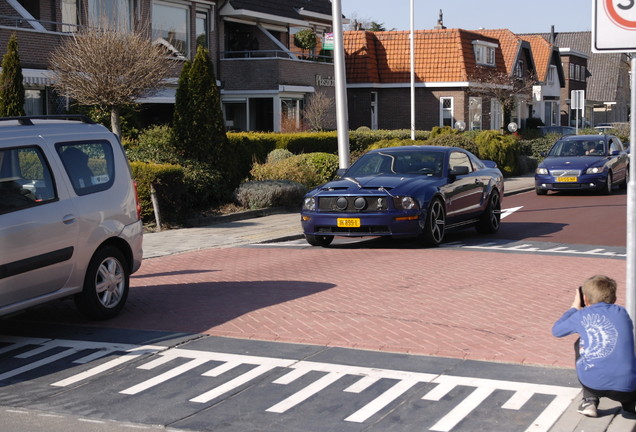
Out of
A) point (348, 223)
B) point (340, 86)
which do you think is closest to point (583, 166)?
point (340, 86)

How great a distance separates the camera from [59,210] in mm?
8398

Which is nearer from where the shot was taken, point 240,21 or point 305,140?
point 305,140

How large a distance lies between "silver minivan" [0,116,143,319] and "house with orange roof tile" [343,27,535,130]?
39468 mm

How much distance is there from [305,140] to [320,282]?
17.2 m

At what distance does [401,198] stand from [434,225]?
2.92 ft

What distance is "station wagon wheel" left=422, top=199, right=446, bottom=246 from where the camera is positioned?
14.2 metres

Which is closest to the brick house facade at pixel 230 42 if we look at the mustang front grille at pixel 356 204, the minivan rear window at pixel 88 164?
the mustang front grille at pixel 356 204

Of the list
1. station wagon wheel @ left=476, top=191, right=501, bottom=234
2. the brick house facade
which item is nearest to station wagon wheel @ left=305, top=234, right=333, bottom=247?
station wagon wheel @ left=476, top=191, right=501, bottom=234

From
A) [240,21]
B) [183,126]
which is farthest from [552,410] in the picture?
[240,21]

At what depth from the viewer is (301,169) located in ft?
71.3

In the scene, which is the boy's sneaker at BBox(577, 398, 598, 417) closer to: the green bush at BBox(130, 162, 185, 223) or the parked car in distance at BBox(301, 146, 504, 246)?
the parked car in distance at BBox(301, 146, 504, 246)

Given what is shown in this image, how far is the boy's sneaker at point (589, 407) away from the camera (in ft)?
19.0

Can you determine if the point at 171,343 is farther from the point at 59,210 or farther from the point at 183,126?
the point at 183,126

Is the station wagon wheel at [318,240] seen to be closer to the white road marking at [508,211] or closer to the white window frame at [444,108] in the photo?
the white road marking at [508,211]
